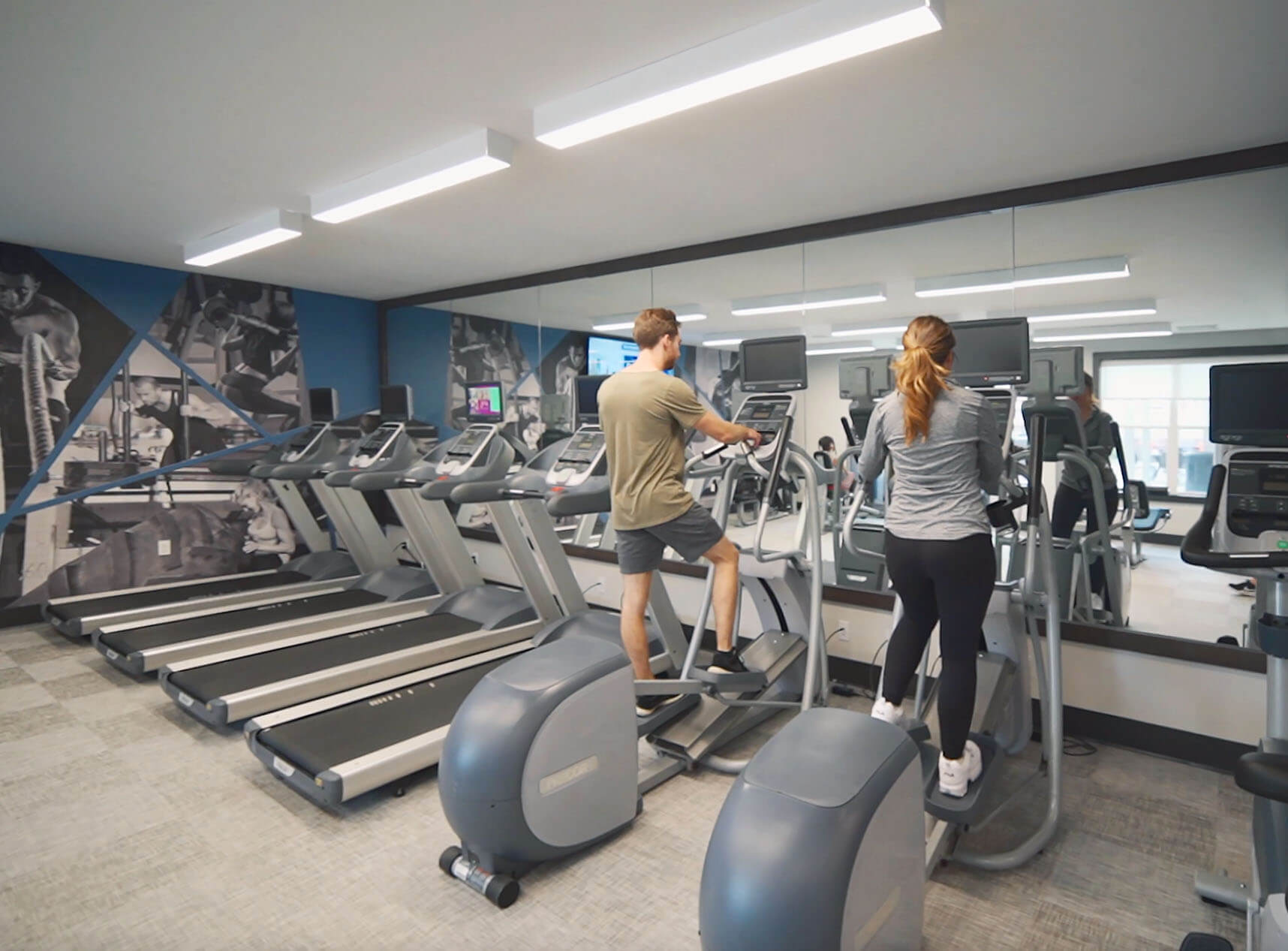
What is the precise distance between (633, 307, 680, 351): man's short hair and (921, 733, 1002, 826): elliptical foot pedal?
177cm

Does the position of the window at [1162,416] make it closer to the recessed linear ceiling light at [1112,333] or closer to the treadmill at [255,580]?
the recessed linear ceiling light at [1112,333]

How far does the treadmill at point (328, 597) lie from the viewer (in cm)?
417

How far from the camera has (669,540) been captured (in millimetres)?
2928

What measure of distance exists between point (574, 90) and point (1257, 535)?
2667 millimetres

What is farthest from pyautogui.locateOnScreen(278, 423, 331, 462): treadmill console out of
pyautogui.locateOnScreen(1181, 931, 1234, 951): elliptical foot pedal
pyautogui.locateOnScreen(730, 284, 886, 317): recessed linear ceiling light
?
pyautogui.locateOnScreen(1181, 931, 1234, 951): elliptical foot pedal

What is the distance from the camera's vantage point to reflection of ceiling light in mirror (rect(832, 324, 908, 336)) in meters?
4.44

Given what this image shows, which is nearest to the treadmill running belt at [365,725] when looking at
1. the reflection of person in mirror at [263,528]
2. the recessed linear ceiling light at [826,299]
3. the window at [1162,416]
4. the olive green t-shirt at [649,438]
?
the olive green t-shirt at [649,438]

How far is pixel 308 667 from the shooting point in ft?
12.8

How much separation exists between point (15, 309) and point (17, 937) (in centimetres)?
468

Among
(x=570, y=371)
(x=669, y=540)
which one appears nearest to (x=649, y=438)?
(x=669, y=540)

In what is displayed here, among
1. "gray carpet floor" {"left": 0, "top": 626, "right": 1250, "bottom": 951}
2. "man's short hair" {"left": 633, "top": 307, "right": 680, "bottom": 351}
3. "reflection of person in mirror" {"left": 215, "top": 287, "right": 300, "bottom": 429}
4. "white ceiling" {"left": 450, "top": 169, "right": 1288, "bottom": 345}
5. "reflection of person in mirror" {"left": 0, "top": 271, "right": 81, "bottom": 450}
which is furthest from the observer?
"reflection of person in mirror" {"left": 215, "top": 287, "right": 300, "bottom": 429}

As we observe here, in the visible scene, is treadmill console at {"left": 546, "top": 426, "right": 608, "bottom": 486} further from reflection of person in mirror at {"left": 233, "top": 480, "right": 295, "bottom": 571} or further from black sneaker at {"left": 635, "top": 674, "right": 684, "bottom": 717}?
reflection of person in mirror at {"left": 233, "top": 480, "right": 295, "bottom": 571}

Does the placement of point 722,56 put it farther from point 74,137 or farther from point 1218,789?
point 1218,789

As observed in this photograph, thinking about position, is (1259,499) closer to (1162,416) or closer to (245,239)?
(1162,416)
